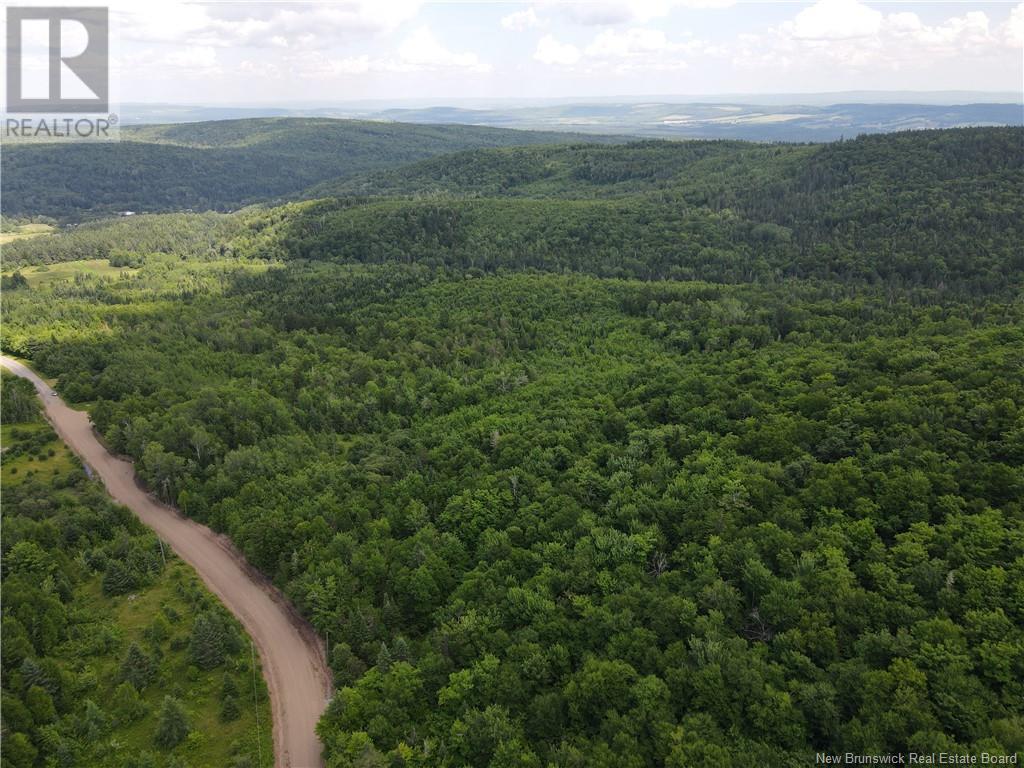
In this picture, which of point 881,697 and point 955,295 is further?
point 955,295

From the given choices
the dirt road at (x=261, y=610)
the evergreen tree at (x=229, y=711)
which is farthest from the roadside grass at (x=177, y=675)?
the dirt road at (x=261, y=610)

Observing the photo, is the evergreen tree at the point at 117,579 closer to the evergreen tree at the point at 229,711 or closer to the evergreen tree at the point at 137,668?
the evergreen tree at the point at 137,668

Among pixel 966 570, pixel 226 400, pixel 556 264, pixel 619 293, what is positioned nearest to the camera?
pixel 966 570

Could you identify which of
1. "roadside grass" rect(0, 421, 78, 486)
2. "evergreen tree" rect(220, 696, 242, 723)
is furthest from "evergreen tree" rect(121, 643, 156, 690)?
"roadside grass" rect(0, 421, 78, 486)

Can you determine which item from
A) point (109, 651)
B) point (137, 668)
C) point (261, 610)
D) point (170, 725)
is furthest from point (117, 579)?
point (170, 725)

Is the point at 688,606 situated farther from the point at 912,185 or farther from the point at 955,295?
the point at 912,185

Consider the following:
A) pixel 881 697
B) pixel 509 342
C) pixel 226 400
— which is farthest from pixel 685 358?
pixel 226 400
